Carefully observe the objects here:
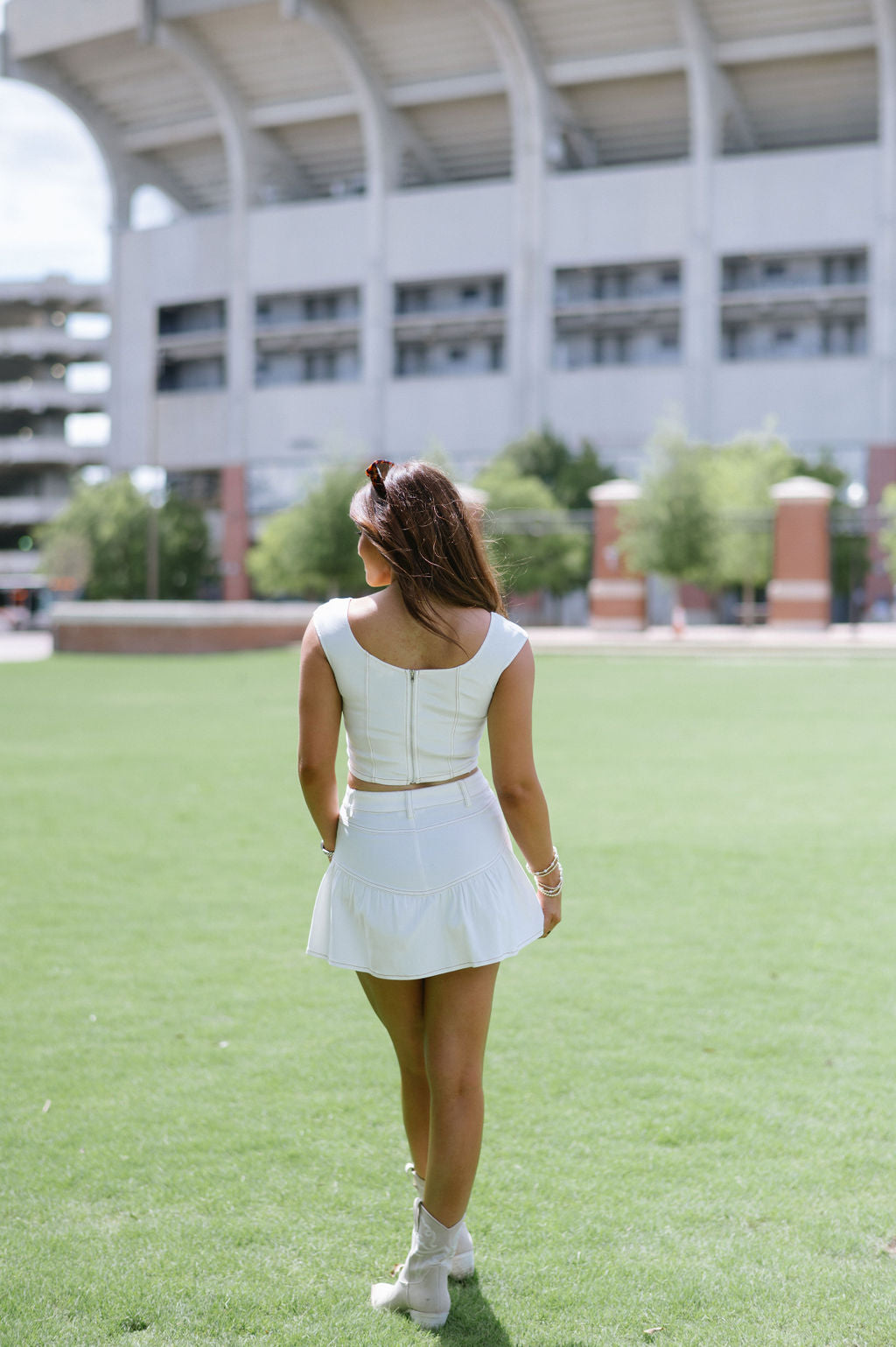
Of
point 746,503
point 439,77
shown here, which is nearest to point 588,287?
point 439,77

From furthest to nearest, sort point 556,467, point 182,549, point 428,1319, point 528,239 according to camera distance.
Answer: point 182,549, point 528,239, point 556,467, point 428,1319

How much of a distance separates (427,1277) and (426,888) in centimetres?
89

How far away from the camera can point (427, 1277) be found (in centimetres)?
295

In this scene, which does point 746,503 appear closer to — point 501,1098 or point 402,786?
point 501,1098

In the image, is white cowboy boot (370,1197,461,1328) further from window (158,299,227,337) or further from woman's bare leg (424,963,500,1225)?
window (158,299,227,337)

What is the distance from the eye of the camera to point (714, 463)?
4491 centimetres

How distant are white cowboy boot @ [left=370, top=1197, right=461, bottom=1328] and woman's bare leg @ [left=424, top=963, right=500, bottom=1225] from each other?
32mm

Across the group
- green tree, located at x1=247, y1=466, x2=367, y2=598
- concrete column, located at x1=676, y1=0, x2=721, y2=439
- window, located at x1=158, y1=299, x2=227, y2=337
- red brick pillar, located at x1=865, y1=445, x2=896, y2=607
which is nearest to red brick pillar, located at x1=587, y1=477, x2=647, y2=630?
green tree, located at x1=247, y1=466, x2=367, y2=598

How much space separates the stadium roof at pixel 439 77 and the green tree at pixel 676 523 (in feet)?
69.6

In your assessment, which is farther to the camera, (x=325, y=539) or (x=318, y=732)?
(x=325, y=539)

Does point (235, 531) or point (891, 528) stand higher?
point (235, 531)

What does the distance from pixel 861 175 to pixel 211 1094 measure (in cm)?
5468

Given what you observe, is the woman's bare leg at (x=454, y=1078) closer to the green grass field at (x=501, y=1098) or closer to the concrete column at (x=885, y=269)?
the green grass field at (x=501, y=1098)

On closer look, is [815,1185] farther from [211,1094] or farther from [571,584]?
[571,584]
